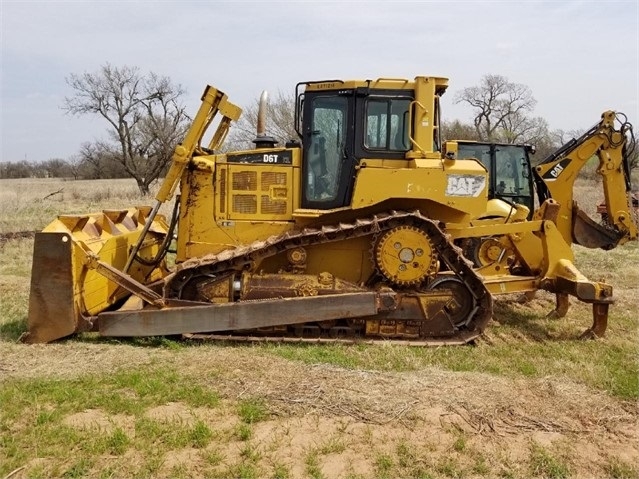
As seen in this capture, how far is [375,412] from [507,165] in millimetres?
8476

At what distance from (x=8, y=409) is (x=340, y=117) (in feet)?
15.0

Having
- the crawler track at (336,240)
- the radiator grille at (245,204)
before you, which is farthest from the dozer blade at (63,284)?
the radiator grille at (245,204)

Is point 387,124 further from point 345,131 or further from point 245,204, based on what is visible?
point 245,204

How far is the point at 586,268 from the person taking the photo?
12141 millimetres

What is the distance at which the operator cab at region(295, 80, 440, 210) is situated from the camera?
21.5 ft

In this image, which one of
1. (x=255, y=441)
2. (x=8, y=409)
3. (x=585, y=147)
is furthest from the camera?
(x=585, y=147)

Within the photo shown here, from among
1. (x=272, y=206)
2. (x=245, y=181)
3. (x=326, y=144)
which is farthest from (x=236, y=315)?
(x=326, y=144)

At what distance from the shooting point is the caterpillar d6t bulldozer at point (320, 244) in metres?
6.21

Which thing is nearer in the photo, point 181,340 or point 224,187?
point 181,340

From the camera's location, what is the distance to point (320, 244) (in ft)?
22.0

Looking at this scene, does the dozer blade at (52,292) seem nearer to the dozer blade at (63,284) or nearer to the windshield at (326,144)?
the dozer blade at (63,284)

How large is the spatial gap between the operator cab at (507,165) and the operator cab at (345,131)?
5338mm

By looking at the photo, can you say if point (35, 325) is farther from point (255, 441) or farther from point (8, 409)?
point (255, 441)

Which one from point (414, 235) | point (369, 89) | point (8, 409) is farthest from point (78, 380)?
point (369, 89)
